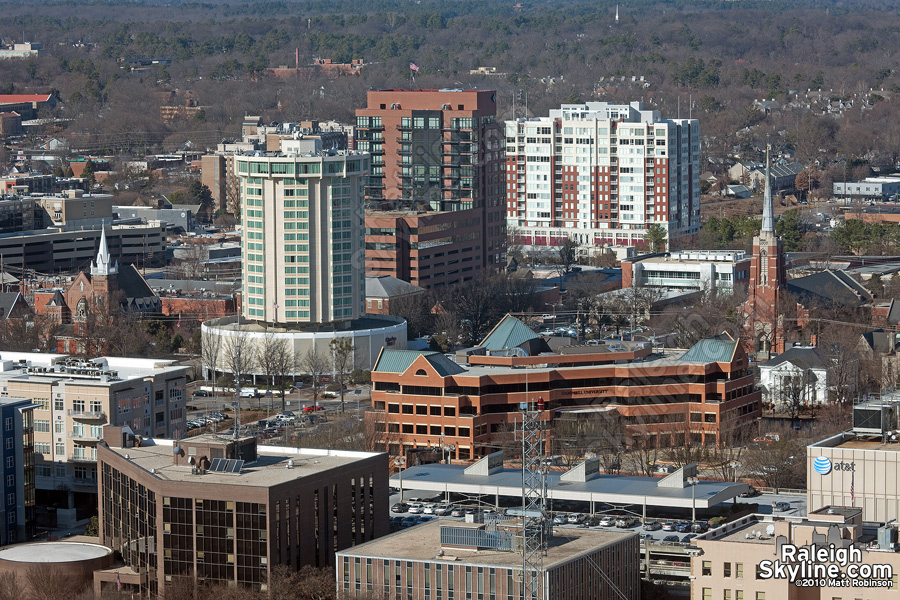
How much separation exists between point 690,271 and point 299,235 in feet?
79.8

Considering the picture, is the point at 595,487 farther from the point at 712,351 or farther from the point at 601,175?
the point at 601,175

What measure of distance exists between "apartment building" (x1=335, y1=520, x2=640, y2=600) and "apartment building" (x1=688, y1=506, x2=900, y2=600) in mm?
3042

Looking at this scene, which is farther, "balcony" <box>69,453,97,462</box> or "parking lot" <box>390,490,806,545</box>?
"balcony" <box>69,453,97,462</box>

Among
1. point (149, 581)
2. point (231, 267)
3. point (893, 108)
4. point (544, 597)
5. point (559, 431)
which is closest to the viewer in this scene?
point (544, 597)

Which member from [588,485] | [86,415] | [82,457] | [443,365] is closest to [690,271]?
[443,365]

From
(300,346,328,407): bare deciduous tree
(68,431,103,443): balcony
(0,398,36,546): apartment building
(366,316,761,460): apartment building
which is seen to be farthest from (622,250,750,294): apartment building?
(0,398,36,546): apartment building

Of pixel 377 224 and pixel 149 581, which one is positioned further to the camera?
pixel 377 224

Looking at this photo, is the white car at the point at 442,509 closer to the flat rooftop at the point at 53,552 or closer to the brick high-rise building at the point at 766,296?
the flat rooftop at the point at 53,552

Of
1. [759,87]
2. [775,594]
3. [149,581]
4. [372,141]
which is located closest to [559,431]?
[149,581]

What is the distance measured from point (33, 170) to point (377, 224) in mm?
58923

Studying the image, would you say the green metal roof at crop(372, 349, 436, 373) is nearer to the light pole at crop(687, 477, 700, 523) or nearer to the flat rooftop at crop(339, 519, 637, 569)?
the light pole at crop(687, 477, 700, 523)

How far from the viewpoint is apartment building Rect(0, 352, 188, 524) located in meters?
59.9

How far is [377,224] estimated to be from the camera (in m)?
97.3

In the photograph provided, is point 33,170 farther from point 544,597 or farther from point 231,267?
point 544,597
